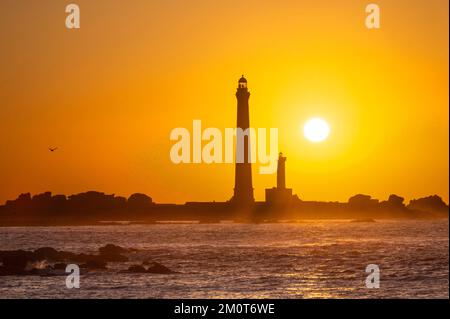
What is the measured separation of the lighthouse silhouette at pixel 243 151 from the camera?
132m

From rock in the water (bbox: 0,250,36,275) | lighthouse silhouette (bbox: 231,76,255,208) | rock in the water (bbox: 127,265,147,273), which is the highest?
lighthouse silhouette (bbox: 231,76,255,208)

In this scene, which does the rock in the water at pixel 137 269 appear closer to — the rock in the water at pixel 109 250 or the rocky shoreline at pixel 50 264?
the rocky shoreline at pixel 50 264

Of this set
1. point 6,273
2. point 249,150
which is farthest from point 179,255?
point 249,150

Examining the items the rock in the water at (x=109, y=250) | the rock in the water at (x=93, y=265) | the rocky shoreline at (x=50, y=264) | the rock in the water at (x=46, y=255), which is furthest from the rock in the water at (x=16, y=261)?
the rock in the water at (x=109, y=250)

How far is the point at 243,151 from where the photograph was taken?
445 feet

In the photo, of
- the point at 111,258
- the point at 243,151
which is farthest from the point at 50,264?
the point at 243,151

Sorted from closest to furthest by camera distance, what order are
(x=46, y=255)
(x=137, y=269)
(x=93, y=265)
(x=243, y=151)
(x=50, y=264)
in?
(x=137, y=269) → (x=93, y=265) → (x=50, y=264) → (x=46, y=255) → (x=243, y=151)

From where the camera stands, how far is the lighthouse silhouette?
132m

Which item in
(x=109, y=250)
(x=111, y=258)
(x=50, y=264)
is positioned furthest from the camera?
(x=109, y=250)

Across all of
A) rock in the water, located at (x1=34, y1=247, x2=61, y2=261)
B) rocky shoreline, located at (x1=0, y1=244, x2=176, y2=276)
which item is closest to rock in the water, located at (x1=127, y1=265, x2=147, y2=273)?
rocky shoreline, located at (x1=0, y1=244, x2=176, y2=276)

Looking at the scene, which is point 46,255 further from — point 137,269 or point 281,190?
point 281,190

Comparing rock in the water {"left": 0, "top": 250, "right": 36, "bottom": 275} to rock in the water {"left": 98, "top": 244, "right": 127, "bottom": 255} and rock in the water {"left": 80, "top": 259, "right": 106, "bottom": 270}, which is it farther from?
rock in the water {"left": 98, "top": 244, "right": 127, "bottom": 255}
